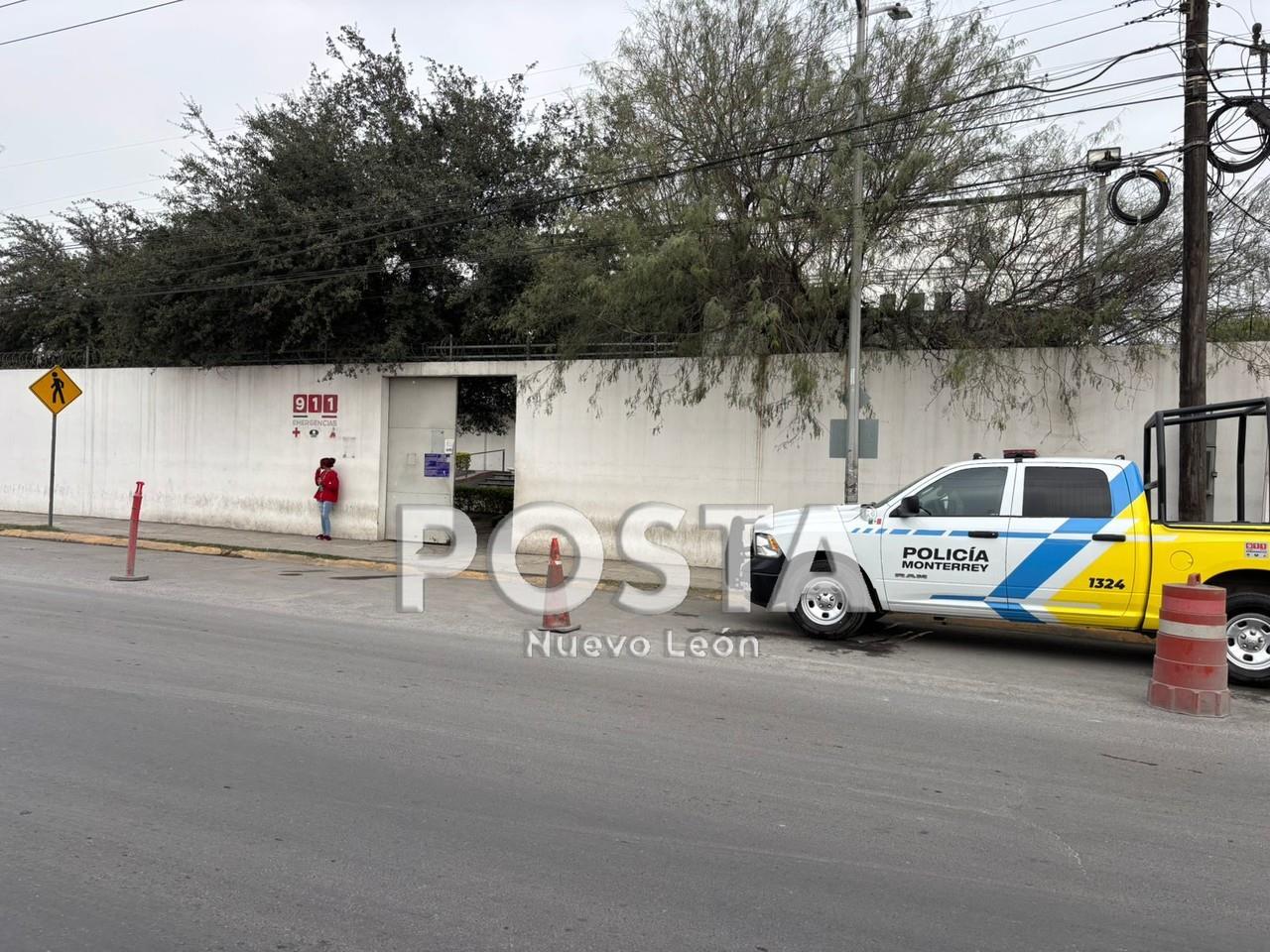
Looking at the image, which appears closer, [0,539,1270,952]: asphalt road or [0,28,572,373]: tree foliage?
[0,539,1270,952]: asphalt road

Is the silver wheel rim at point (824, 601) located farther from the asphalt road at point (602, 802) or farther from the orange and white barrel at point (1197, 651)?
the orange and white barrel at point (1197, 651)

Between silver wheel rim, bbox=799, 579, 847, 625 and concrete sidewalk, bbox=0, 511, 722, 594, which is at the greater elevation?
silver wheel rim, bbox=799, 579, 847, 625

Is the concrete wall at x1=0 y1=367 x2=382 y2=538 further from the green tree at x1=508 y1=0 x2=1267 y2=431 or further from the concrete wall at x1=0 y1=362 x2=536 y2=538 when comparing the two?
the green tree at x1=508 y1=0 x2=1267 y2=431

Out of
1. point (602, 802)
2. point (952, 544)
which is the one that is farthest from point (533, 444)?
point (602, 802)

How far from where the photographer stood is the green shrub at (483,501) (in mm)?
22812

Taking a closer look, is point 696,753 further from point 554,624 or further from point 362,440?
point 362,440

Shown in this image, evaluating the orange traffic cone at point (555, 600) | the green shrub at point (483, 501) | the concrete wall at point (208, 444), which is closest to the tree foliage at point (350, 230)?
the concrete wall at point (208, 444)

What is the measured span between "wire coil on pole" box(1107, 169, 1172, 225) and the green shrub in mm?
14027

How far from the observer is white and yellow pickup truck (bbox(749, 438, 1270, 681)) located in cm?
860

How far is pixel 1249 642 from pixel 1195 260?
4.66m

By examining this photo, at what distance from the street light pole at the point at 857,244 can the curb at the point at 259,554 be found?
2639mm

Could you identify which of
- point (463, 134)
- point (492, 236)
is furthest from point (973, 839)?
point (463, 134)

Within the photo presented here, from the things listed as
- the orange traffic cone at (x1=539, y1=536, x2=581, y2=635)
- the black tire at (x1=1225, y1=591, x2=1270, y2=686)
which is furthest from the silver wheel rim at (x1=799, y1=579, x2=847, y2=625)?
the black tire at (x1=1225, y1=591, x2=1270, y2=686)

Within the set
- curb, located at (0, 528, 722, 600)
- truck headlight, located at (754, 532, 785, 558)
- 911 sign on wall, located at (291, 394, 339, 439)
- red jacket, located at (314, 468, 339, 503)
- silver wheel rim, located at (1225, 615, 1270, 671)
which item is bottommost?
curb, located at (0, 528, 722, 600)
